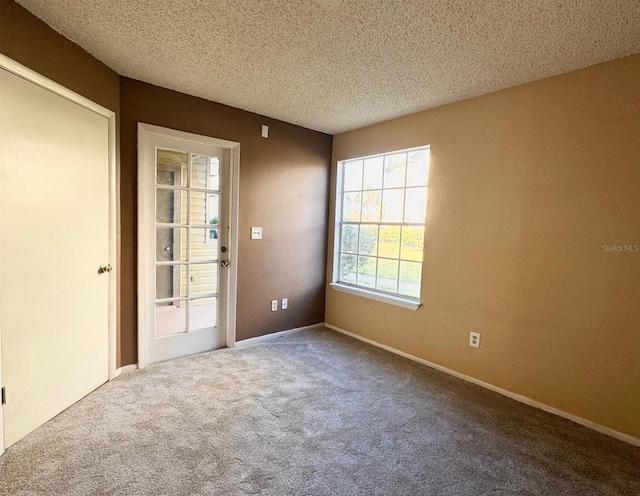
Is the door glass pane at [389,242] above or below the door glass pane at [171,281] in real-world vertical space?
above

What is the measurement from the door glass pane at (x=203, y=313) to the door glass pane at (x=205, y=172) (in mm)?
1094

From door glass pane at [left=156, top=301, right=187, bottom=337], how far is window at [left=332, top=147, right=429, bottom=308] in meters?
1.74

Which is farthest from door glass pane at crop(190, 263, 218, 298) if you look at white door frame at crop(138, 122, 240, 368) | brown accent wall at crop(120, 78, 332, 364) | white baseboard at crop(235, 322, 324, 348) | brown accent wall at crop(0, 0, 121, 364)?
brown accent wall at crop(0, 0, 121, 364)

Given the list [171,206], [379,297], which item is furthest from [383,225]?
[171,206]

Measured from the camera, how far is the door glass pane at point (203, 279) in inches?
121

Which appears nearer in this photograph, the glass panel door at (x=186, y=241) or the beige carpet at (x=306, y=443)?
the beige carpet at (x=306, y=443)

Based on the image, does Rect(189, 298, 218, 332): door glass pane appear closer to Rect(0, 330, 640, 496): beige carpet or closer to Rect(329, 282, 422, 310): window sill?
Rect(0, 330, 640, 496): beige carpet

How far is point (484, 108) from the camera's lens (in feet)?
8.63

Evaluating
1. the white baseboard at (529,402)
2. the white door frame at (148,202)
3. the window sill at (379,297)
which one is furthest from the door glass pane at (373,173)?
the white baseboard at (529,402)

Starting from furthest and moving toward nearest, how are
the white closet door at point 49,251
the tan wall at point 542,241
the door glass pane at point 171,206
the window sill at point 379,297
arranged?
the window sill at point 379,297, the door glass pane at point 171,206, the tan wall at point 542,241, the white closet door at point 49,251

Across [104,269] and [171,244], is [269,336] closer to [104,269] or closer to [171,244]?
[171,244]

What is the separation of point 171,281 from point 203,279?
0.95ft

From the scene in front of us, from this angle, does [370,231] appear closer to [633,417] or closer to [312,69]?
[312,69]

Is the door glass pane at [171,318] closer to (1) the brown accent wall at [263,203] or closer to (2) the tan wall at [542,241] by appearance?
(1) the brown accent wall at [263,203]
